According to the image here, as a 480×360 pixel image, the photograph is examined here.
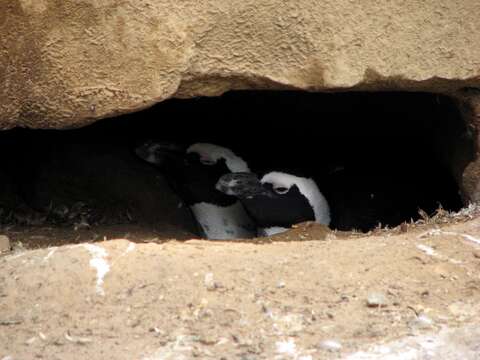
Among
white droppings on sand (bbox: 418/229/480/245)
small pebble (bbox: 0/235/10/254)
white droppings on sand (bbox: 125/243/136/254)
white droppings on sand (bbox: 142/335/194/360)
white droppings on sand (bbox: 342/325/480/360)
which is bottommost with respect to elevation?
small pebble (bbox: 0/235/10/254)

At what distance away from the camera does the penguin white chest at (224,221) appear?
3996 mm

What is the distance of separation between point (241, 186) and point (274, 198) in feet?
0.54

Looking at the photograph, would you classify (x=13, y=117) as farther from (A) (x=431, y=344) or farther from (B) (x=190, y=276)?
(A) (x=431, y=344)

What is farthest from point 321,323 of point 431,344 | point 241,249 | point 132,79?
point 132,79

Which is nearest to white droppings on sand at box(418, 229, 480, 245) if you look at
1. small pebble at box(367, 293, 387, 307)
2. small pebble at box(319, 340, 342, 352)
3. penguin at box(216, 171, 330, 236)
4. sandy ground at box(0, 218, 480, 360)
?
sandy ground at box(0, 218, 480, 360)

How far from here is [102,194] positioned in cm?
385

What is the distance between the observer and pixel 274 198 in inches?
153

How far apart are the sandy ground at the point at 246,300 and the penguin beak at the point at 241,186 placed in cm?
116

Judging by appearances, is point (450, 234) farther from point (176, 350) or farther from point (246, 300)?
point (176, 350)

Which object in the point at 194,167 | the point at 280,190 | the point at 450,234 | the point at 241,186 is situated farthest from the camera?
the point at 194,167

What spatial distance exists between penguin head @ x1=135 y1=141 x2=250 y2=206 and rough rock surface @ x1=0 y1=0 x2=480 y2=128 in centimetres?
105

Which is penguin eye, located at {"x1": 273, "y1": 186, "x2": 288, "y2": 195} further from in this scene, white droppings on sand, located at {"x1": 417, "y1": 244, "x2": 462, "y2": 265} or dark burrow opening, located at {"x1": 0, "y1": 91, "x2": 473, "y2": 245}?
white droppings on sand, located at {"x1": 417, "y1": 244, "x2": 462, "y2": 265}

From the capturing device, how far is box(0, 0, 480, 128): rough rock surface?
287 centimetres

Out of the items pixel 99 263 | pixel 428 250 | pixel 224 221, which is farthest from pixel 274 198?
pixel 99 263
